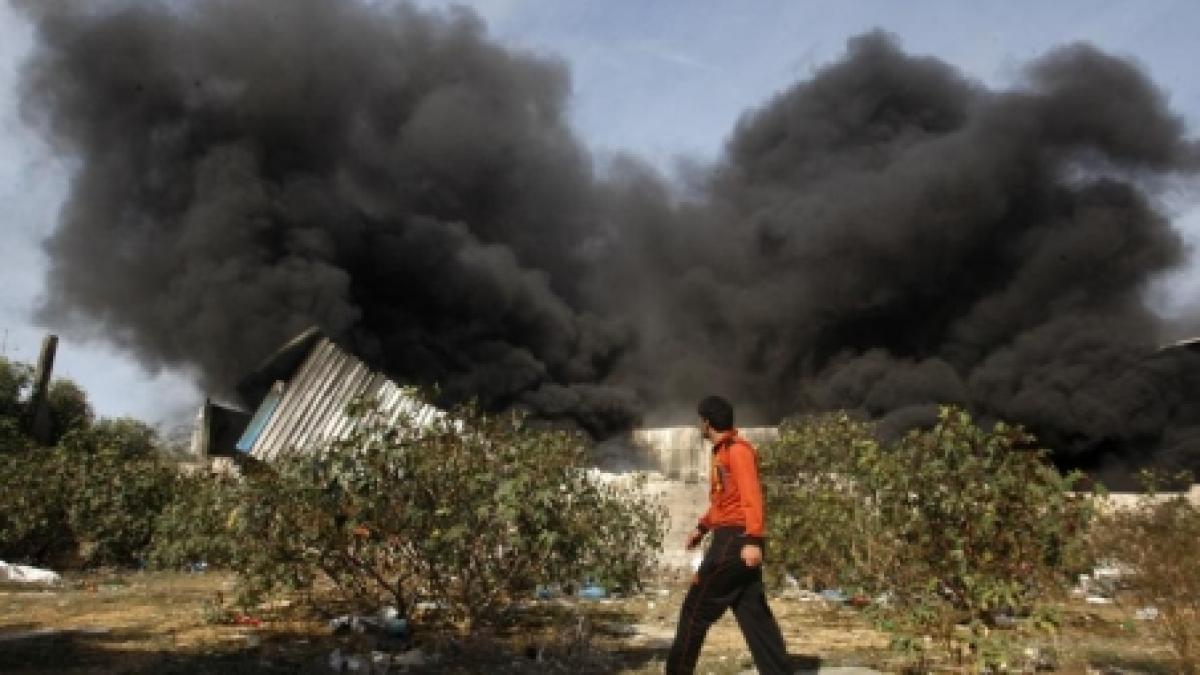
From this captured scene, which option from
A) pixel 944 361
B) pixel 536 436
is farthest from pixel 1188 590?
pixel 944 361

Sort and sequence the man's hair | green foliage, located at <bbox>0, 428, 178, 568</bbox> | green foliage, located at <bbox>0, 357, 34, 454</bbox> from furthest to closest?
green foliage, located at <bbox>0, 357, 34, 454</bbox> → green foliage, located at <bbox>0, 428, 178, 568</bbox> → the man's hair

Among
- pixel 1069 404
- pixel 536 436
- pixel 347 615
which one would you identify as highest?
pixel 1069 404

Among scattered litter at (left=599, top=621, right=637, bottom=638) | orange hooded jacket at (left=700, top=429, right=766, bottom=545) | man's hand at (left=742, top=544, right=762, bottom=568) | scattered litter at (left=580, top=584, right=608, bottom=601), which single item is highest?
orange hooded jacket at (left=700, top=429, right=766, bottom=545)

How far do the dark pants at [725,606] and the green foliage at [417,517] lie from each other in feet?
4.22

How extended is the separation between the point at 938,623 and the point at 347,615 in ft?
13.2

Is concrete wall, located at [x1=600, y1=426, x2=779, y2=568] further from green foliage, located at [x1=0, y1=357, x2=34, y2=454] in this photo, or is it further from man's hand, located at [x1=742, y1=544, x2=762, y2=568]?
green foliage, located at [x1=0, y1=357, x2=34, y2=454]

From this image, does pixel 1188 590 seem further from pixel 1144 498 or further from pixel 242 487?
pixel 242 487

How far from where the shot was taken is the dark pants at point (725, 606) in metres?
4.11

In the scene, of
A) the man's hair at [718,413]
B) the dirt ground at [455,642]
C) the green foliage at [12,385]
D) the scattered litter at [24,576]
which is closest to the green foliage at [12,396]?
the green foliage at [12,385]

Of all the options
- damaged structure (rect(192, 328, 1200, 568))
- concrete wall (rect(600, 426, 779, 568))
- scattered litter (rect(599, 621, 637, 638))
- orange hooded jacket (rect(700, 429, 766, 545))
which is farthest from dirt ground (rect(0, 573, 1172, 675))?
damaged structure (rect(192, 328, 1200, 568))

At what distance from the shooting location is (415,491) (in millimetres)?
5398

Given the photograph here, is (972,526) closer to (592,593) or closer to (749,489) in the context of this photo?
(749,489)

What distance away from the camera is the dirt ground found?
523 centimetres

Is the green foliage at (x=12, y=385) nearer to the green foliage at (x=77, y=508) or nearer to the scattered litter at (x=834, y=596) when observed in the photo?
the green foliage at (x=77, y=508)
